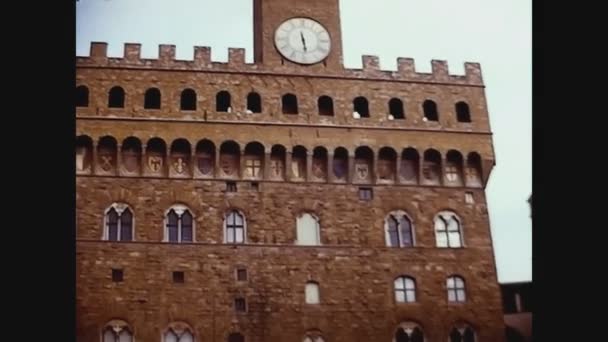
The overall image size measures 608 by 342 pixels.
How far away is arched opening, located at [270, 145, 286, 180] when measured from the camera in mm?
24750

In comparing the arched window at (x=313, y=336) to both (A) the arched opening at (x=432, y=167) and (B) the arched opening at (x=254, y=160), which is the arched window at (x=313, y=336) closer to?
(B) the arched opening at (x=254, y=160)

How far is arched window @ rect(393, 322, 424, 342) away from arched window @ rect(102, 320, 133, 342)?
726 centimetres

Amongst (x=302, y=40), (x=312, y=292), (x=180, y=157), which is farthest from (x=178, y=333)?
(x=302, y=40)

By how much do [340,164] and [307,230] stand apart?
2348 millimetres

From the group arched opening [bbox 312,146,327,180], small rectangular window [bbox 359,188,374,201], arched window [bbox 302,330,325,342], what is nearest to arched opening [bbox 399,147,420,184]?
small rectangular window [bbox 359,188,374,201]

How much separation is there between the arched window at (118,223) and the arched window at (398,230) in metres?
7.35

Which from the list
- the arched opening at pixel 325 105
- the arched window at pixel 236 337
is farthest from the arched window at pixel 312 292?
the arched opening at pixel 325 105

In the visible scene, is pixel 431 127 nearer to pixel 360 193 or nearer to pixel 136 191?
A: pixel 360 193

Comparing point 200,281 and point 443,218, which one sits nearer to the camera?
point 200,281
